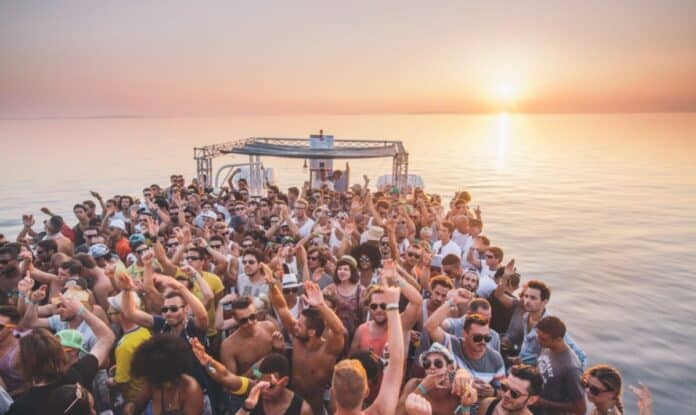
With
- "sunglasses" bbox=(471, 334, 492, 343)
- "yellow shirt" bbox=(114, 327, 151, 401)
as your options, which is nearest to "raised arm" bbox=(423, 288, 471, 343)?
"sunglasses" bbox=(471, 334, 492, 343)

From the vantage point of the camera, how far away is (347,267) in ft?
17.8

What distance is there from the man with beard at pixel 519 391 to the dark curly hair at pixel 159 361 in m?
2.52

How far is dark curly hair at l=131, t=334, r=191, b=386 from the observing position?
Answer: 3391mm

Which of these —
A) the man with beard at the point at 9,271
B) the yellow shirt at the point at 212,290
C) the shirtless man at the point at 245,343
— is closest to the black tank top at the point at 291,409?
the shirtless man at the point at 245,343

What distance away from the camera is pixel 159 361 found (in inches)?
134

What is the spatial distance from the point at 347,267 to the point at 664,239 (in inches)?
1032

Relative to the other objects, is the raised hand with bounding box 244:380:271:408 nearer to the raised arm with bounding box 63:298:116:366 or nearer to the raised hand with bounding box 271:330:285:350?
the raised hand with bounding box 271:330:285:350

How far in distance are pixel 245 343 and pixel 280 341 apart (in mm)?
337

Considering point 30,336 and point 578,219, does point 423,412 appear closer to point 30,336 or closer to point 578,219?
point 30,336

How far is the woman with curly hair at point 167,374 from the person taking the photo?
3.39 meters

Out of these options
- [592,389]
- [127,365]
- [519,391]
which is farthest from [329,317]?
[592,389]

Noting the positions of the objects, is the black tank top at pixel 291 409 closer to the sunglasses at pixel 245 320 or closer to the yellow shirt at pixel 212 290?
the sunglasses at pixel 245 320

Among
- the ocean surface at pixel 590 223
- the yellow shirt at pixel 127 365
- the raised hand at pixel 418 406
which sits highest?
the raised hand at pixel 418 406

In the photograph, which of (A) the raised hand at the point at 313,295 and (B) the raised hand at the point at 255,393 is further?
(A) the raised hand at the point at 313,295
